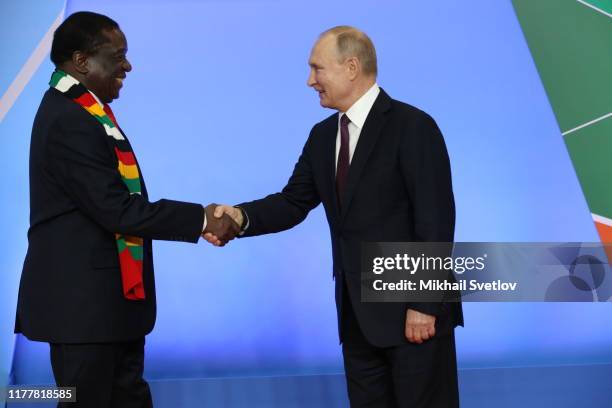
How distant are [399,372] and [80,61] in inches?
50.3

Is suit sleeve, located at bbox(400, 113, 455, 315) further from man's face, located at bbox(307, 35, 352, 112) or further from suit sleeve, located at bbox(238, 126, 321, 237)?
suit sleeve, located at bbox(238, 126, 321, 237)

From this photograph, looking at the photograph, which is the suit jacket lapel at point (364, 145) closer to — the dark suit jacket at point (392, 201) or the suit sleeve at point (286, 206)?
the dark suit jacket at point (392, 201)

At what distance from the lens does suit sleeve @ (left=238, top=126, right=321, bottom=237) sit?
2719 millimetres

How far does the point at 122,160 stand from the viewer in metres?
2.31

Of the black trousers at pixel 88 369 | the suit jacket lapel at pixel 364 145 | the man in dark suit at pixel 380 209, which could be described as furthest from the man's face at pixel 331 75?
the black trousers at pixel 88 369

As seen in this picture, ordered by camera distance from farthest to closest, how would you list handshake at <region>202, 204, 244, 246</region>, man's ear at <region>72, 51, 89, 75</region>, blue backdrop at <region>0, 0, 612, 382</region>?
blue backdrop at <region>0, 0, 612, 382</region> → handshake at <region>202, 204, 244, 246</region> → man's ear at <region>72, 51, 89, 75</region>

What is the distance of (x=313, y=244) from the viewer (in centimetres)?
404

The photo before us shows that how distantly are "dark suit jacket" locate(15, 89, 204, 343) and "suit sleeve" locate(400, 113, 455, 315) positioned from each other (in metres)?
0.79

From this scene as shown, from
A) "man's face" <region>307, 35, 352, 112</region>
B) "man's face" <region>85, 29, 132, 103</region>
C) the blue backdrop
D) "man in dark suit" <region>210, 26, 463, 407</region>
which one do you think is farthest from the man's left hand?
the blue backdrop

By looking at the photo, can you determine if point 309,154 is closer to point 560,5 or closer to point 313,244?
point 313,244

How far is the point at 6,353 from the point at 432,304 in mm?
2415

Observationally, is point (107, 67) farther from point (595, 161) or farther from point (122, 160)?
point (595, 161)

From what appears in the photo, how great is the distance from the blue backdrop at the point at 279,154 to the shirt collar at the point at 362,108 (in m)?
1.68

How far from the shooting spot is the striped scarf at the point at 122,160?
2.24 meters
